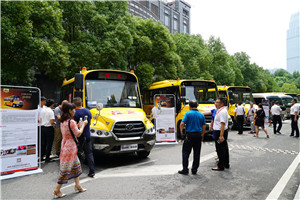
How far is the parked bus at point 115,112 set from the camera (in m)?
6.37

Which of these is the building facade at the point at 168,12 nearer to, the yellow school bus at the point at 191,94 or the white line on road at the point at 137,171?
the yellow school bus at the point at 191,94

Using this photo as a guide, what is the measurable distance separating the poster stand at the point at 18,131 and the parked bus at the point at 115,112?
4.37ft

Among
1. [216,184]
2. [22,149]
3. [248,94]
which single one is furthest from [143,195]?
[248,94]

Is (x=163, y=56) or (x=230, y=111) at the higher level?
(x=163, y=56)

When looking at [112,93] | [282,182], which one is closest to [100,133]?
[112,93]

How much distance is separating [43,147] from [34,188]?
8.90 feet

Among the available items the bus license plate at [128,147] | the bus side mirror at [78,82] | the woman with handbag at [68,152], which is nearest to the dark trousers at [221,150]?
the bus license plate at [128,147]

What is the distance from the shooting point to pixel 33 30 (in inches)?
534

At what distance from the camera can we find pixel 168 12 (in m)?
58.9

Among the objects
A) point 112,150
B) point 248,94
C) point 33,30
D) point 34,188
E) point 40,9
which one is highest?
point 40,9

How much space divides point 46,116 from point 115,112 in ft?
7.20

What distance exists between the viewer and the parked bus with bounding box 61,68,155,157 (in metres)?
6.37

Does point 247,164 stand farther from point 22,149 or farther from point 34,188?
point 22,149

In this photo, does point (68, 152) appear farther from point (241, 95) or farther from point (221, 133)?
point (241, 95)
